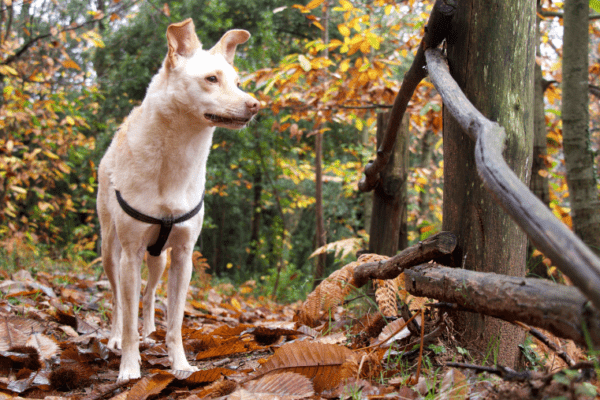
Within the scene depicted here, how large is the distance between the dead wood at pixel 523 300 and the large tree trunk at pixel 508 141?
12.3 inches

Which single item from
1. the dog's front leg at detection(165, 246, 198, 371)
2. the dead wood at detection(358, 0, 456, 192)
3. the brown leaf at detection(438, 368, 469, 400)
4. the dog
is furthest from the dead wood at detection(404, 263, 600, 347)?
the dog's front leg at detection(165, 246, 198, 371)

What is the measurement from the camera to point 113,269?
356 centimetres

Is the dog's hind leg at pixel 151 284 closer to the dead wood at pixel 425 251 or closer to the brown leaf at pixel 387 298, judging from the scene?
the brown leaf at pixel 387 298

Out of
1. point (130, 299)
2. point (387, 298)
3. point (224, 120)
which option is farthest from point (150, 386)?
point (224, 120)

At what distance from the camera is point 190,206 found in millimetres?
2812

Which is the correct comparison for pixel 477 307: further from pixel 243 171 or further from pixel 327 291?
pixel 243 171

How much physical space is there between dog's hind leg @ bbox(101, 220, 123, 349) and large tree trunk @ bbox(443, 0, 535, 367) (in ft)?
8.36

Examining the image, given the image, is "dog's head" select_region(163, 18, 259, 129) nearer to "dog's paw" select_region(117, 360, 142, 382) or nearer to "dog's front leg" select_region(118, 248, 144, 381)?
"dog's front leg" select_region(118, 248, 144, 381)

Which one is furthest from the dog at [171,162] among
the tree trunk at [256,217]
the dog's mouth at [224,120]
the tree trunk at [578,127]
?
the tree trunk at [256,217]

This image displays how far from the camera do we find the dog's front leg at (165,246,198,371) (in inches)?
109

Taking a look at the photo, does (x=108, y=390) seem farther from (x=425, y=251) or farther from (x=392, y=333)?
(x=425, y=251)

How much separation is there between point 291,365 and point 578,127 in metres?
3.11

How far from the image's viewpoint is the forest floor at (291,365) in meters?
1.42

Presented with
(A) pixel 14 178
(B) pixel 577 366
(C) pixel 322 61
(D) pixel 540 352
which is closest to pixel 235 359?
(D) pixel 540 352
